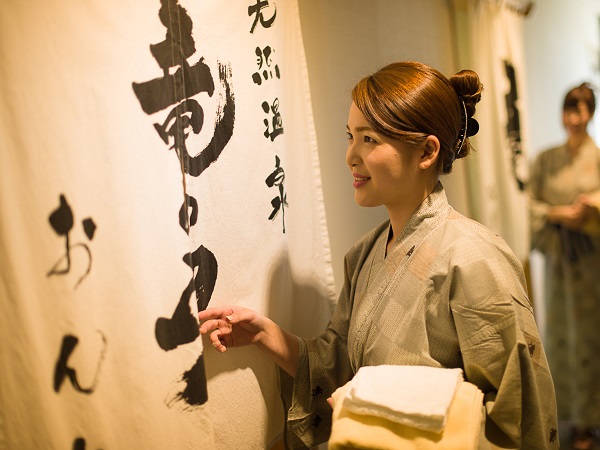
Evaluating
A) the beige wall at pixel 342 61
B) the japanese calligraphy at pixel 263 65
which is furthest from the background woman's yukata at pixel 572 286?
the japanese calligraphy at pixel 263 65

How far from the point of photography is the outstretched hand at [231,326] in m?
1.11

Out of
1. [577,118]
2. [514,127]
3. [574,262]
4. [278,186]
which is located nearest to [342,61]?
[278,186]

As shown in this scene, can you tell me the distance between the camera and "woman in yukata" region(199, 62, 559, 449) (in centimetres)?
106

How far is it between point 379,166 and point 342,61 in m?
0.57

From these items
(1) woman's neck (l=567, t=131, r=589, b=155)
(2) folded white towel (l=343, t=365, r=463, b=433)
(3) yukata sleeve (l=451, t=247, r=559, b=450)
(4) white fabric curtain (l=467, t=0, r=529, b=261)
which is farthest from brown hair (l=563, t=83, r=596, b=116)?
(2) folded white towel (l=343, t=365, r=463, b=433)

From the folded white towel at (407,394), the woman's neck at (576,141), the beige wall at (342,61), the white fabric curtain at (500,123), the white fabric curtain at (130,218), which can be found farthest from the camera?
the woman's neck at (576,141)

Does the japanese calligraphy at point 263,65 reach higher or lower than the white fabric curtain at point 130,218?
higher

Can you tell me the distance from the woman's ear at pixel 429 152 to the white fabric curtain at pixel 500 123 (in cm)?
101

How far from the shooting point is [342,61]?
1606mm

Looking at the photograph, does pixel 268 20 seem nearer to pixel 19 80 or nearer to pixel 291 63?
pixel 291 63

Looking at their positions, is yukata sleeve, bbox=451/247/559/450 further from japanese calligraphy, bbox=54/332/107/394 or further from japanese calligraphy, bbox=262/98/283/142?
japanese calligraphy, bbox=54/332/107/394

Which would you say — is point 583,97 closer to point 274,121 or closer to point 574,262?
point 574,262

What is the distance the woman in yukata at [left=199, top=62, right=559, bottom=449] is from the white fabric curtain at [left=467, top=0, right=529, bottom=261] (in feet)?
3.32

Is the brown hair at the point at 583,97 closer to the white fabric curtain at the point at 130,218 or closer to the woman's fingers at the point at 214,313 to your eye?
the white fabric curtain at the point at 130,218
